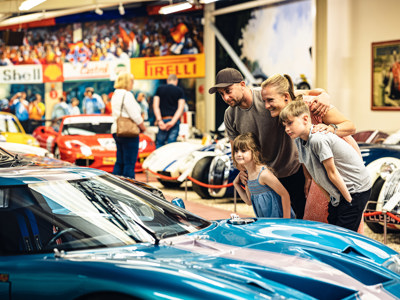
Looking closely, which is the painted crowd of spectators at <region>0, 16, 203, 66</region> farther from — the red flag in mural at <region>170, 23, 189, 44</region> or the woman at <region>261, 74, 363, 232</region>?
the woman at <region>261, 74, 363, 232</region>

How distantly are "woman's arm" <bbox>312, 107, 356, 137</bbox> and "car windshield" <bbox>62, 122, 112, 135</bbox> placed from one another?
26.8 feet

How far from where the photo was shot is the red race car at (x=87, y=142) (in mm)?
10672

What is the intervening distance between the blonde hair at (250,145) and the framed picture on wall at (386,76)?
784 cm

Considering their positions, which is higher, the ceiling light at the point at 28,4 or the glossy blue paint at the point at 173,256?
the ceiling light at the point at 28,4

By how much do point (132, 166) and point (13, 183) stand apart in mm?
4748

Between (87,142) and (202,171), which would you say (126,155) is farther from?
(87,142)

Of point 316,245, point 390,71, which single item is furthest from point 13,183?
point 390,71

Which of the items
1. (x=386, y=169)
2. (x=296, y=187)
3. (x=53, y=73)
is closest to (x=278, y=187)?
(x=296, y=187)

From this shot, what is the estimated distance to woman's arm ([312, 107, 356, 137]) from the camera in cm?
362

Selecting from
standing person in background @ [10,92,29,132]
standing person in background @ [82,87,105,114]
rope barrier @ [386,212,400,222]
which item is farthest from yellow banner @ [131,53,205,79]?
rope barrier @ [386,212,400,222]

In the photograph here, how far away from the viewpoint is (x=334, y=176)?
3.54 m

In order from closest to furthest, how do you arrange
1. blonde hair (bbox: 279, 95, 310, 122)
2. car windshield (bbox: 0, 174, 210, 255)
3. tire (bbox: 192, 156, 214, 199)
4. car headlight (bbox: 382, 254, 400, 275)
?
car windshield (bbox: 0, 174, 210, 255)
car headlight (bbox: 382, 254, 400, 275)
blonde hair (bbox: 279, 95, 310, 122)
tire (bbox: 192, 156, 214, 199)

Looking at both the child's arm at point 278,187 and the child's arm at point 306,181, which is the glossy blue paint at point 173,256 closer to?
the child's arm at point 278,187

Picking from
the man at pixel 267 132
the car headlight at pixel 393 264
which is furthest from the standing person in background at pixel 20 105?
the car headlight at pixel 393 264
